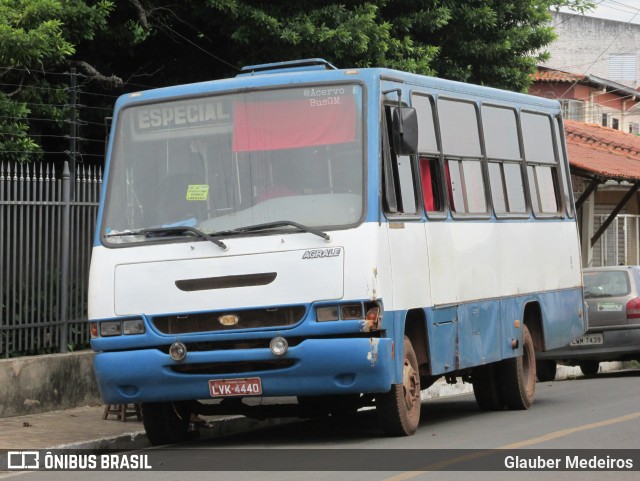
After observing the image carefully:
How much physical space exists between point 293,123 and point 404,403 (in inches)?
93.8

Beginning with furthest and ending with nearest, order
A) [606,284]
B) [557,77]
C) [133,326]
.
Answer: [557,77] → [606,284] → [133,326]

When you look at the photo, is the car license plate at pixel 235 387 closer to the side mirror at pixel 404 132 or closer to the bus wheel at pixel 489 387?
the side mirror at pixel 404 132

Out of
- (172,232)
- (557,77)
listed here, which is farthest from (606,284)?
(557,77)

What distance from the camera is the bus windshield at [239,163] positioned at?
426 inches

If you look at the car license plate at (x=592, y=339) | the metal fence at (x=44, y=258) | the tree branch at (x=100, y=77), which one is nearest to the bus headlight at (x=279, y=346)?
the metal fence at (x=44, y=258)

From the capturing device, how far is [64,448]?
36.2 feet

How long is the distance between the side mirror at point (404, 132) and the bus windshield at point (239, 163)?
0.93 feet

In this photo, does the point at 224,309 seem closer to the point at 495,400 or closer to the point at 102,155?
the point at 495,400

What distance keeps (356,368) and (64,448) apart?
8.11ft

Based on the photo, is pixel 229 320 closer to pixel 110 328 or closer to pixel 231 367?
pixel 231 367

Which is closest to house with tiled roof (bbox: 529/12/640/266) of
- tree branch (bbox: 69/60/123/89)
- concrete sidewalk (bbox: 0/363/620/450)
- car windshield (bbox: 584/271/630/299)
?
car windshield (bbox: 584/271/630/299)

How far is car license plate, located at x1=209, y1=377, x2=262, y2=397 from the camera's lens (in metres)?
10.6

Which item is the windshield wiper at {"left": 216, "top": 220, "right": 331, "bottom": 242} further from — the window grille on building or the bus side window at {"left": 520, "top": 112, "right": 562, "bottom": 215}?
the window grille on building

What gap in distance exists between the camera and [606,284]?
1931 cm
